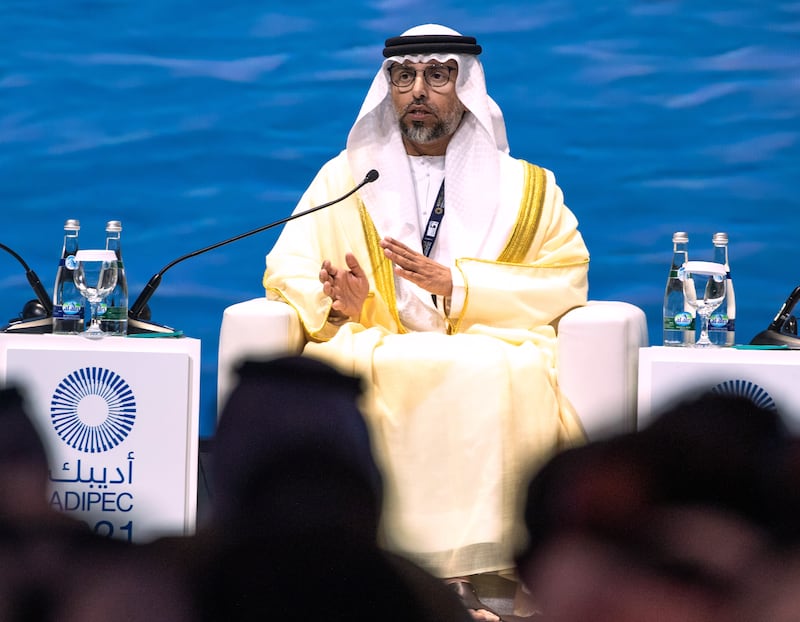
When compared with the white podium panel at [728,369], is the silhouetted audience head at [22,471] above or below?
above

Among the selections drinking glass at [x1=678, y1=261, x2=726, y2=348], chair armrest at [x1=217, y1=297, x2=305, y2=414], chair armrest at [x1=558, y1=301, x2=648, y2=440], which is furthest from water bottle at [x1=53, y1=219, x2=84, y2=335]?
drinking glass at [x1=678, y1=261, x2=726, y2=348]

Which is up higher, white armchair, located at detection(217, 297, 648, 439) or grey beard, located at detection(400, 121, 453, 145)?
grey beard, located at detection(400, 121, 453, 145)

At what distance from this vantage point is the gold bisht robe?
2604mm

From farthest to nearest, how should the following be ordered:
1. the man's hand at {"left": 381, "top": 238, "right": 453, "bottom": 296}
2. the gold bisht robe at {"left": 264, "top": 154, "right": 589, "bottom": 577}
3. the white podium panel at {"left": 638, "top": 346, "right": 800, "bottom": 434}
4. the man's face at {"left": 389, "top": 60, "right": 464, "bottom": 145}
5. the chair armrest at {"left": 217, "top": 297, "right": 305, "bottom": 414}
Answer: the man's face at {"left": 389, "top": 60, "right": 464, "bottom": 145}, the man's hand at {"left": 381, "top": 238, "right": 453, "bottom": 296}, the chair armrest at {"left": 217, "top": 297, "right": 305, "bottom": 414}, the gold bisht robe at {"left": 264, "top": 154, "right": 589, "bottom": 577}, the white podium panel at {"left": 638, "top": 346, "right": 800, "bottom": 434}

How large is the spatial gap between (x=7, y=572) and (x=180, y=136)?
4238 millimetres

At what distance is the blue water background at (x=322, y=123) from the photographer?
4.23 m

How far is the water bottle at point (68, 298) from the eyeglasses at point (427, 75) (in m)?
1.02

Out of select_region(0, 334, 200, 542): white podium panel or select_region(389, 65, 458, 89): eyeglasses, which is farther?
select_region(389, 65, 458, 89): eyeglasses

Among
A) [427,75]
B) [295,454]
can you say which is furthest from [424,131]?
[295,454]

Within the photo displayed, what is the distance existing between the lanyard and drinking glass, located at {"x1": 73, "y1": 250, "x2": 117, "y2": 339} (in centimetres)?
95

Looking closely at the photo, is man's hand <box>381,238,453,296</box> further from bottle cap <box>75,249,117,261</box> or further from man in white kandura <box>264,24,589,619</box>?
bottle cap <box>75,249,117,261</box>

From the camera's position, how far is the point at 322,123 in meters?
4.47

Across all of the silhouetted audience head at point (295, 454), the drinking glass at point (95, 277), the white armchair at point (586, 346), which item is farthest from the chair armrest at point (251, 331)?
the silhouetted audience head at point (295, 454)

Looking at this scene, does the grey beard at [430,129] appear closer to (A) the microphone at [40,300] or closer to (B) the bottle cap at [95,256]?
(B) the bottle cap at [95,256]
